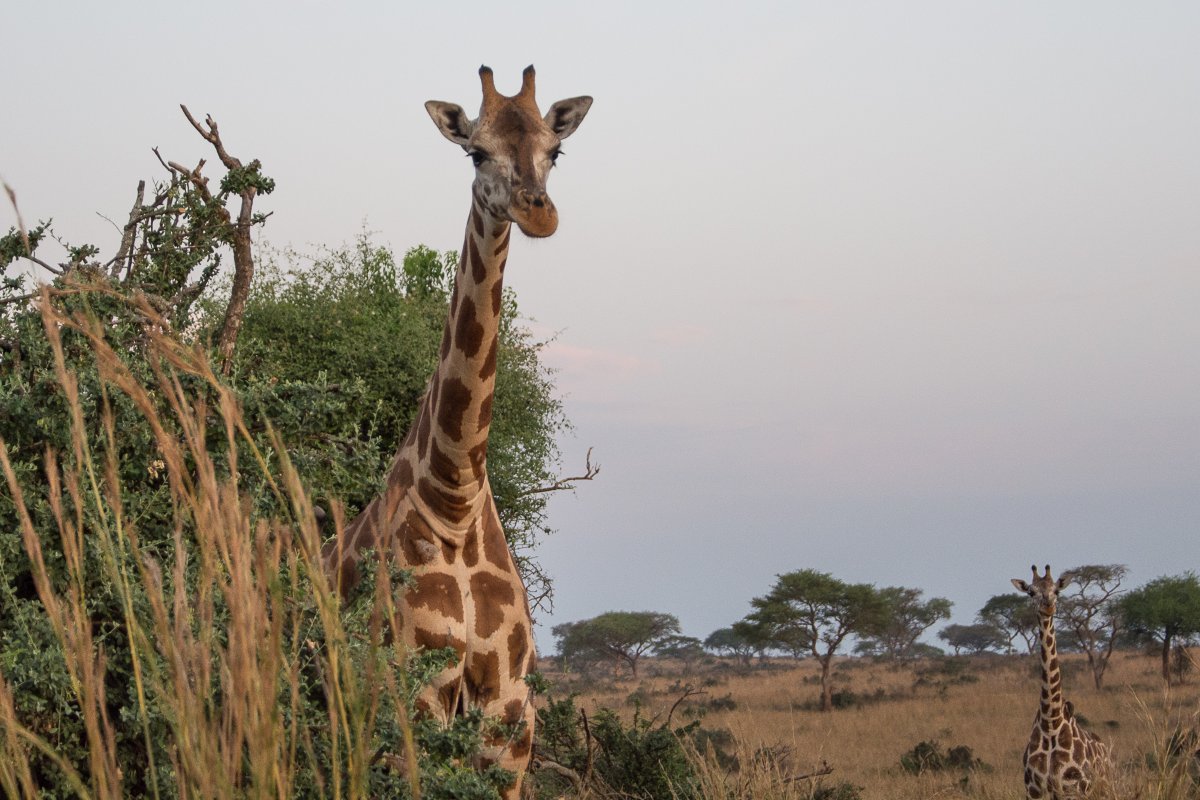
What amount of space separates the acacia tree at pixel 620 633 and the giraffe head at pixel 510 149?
45.2 meters

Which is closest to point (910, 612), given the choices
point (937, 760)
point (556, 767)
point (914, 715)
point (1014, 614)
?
point (1014, 614)

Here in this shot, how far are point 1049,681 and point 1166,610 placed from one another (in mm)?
26170

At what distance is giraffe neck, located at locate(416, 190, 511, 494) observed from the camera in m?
5.46

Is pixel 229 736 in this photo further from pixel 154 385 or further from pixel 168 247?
pixel 168 247

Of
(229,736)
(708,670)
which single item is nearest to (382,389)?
(229,736)

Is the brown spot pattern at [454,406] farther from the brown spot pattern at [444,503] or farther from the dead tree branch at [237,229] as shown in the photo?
the dead tree branch at [237,229]

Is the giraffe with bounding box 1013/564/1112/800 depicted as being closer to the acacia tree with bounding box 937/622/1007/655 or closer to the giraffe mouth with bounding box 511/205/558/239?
the giraffe mouth with bounding box 511/205/558/239

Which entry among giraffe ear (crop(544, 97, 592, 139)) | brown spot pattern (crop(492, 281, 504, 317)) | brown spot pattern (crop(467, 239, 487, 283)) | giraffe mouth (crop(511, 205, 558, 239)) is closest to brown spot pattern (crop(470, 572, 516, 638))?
brown spot pattern (crop(492, 281, 504, 317))

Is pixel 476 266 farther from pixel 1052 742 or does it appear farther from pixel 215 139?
pixel 1052 742

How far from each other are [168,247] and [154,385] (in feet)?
4.68

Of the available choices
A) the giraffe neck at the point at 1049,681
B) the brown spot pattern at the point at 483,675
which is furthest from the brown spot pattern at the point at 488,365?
the giraffe neck at the point at 1049,681

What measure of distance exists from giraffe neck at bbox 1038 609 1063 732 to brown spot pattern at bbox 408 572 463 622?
6467 mm

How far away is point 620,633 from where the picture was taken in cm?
5025

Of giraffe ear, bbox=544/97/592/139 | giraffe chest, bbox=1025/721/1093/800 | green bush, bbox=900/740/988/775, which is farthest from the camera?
green bush, bbox=900/740/988/775
